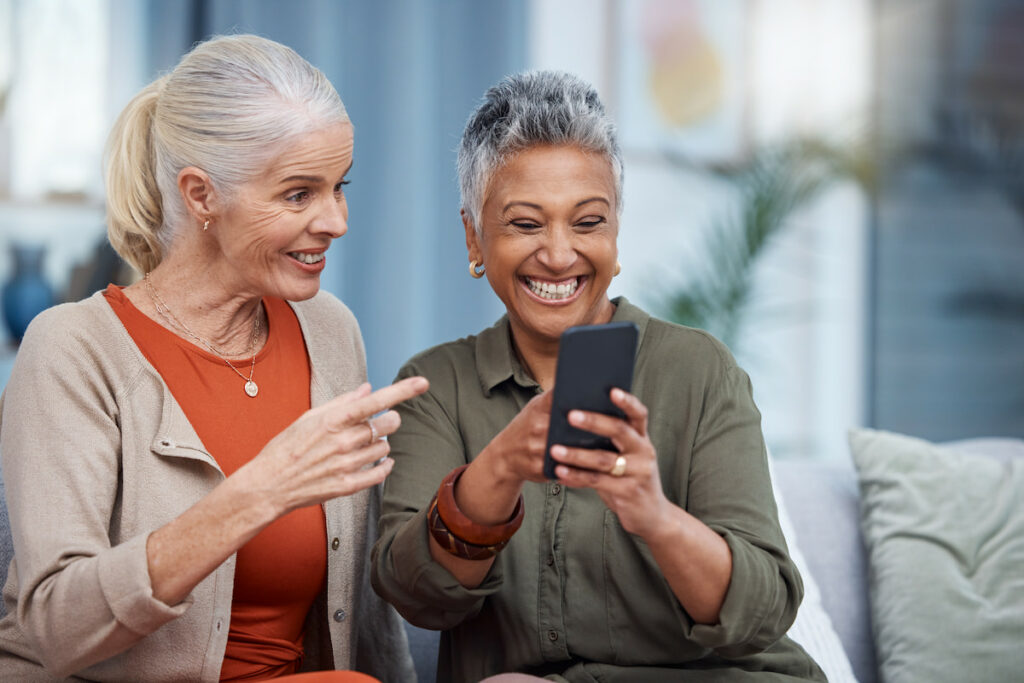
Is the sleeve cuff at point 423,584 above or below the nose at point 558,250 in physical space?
below

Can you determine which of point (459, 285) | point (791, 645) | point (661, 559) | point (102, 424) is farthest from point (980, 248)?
point (102, 424)

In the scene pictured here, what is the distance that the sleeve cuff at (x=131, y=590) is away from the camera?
3.76 feet

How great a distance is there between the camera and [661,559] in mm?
1181

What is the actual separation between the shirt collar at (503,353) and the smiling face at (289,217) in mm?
272

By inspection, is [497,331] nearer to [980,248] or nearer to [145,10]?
[145,10]

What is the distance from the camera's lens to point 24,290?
2.77 meters

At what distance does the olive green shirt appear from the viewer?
1.31 meters

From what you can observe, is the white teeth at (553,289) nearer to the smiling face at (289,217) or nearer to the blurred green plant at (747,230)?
the smiling face at (289,217)

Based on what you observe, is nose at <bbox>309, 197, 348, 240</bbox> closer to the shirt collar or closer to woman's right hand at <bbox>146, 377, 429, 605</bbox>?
the shirt collar

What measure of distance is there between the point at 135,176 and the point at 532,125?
2.03 feet

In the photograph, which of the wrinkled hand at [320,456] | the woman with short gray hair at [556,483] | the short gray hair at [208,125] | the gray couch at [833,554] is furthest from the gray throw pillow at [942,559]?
the short gray hair at [208,125]

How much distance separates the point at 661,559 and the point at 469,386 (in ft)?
1.47

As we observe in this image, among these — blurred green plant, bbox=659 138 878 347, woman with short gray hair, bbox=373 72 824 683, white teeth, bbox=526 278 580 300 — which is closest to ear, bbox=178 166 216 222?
woman with short gray hair, bbox=373 72 824 683

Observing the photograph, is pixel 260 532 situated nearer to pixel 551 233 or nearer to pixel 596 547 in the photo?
pixel 596 547
